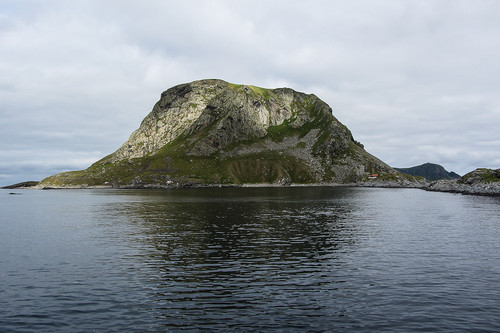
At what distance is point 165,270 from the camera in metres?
35.6

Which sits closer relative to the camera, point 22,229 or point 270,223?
point 22,229

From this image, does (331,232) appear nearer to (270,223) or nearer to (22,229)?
(270,223)

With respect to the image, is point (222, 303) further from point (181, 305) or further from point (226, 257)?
point (226, 257)

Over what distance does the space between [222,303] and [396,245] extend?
3348cm

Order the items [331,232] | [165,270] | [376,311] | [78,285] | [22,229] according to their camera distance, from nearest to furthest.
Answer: [376,311]
[78,285]
[165,270]
[331,232]
[22,229]

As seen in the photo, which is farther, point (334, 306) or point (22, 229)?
point (22, 229)

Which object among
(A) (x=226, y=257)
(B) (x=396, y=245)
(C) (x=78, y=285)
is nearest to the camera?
(C) (x=78, y=285)

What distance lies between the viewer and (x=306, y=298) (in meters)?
26.7

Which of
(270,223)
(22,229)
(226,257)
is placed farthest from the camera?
(270,223)

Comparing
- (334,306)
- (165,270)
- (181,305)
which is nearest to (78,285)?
(165,270)

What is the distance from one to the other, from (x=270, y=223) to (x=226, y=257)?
3141 cm

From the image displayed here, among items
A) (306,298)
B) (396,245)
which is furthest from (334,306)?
(396,245)

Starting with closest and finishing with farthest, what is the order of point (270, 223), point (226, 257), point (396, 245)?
point (226, 257), point (396, 245), point (270, 223)

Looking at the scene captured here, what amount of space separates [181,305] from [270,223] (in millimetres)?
47640
